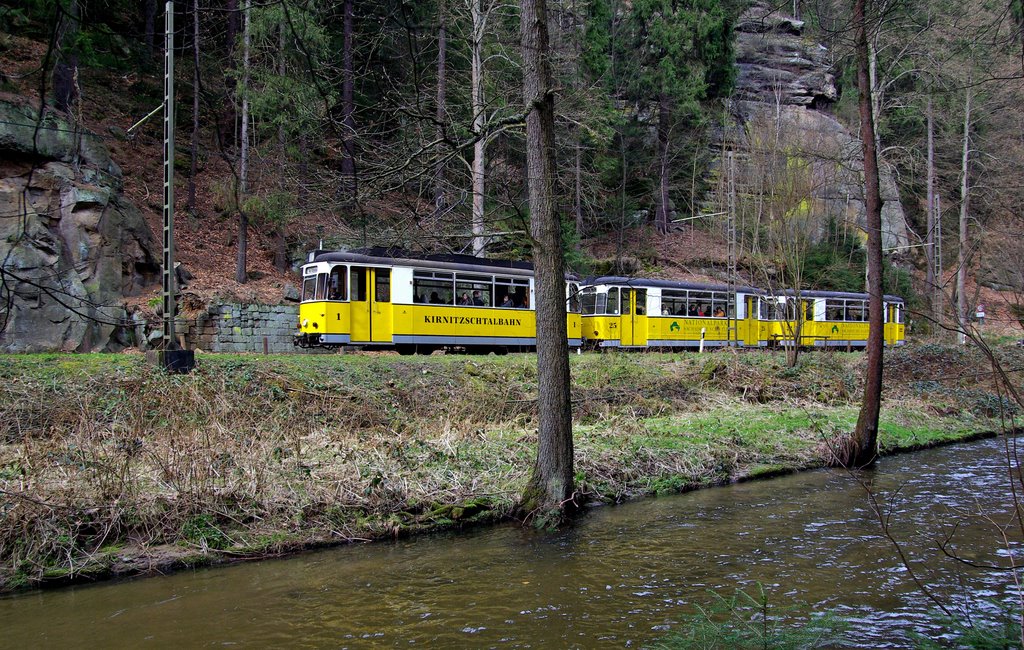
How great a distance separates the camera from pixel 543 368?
27.2ft

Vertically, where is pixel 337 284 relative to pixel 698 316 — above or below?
above

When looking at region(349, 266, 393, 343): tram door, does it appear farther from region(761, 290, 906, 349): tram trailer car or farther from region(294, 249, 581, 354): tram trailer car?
region(761, 290, 906, 349): tram trailer car

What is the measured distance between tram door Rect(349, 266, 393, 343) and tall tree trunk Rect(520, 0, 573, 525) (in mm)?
11618

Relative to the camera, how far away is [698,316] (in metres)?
28.3

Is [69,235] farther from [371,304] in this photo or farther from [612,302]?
[612,302]

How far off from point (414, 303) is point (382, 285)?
1.04m

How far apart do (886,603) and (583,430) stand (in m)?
7.10

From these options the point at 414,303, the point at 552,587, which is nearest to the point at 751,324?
the point at 414,303

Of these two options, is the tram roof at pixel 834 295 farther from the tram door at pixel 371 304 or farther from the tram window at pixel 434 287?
the tram door at pixel 371 304

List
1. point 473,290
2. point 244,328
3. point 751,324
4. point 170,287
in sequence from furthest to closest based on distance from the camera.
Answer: point 751,324
point 244,328
point 473,290
point 170,287

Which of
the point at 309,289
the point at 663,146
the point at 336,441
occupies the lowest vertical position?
the point at 336,441

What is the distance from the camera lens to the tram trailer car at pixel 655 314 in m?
26.2

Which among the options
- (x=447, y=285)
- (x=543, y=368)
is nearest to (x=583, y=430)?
(x=543, y=368)

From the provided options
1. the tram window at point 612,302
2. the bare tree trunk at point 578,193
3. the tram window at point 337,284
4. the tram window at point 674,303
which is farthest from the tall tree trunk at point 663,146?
the tram window at point 337,284
